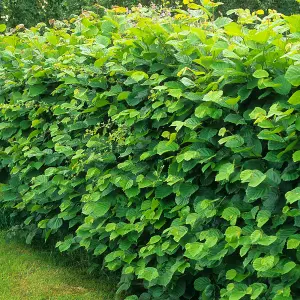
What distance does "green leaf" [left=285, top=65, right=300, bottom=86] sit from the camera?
280 centimetres

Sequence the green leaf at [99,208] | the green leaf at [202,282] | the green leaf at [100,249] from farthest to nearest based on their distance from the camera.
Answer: the green leaf at [100,249] < the green leaf at [99,208] < the green leaf at [202,282]

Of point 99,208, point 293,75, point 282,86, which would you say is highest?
point 293,75

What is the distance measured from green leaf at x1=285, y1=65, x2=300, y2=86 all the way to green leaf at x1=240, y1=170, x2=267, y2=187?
0.48m

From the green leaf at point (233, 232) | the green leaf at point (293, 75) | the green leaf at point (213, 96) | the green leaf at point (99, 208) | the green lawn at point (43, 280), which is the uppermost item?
the green leaf at point (293, 75)

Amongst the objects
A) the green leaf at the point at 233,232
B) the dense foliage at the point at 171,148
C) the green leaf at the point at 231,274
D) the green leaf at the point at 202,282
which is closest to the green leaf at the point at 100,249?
the dense foliage at the point at 171,148

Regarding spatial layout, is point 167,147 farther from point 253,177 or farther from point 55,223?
point 55,223

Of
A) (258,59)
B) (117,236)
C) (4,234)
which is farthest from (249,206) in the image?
(4,234)

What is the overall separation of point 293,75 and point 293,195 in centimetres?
56

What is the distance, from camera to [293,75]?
280 cm

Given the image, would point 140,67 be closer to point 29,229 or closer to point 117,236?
point 117,236

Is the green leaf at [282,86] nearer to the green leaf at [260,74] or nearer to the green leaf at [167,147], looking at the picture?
the green leaf at [260,74]

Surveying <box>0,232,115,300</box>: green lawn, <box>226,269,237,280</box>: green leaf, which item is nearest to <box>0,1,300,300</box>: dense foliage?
<box>226,269,237,280</box>: green leaf

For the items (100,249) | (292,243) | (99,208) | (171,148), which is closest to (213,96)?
(171,148)

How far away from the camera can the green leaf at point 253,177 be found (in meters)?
2.94
